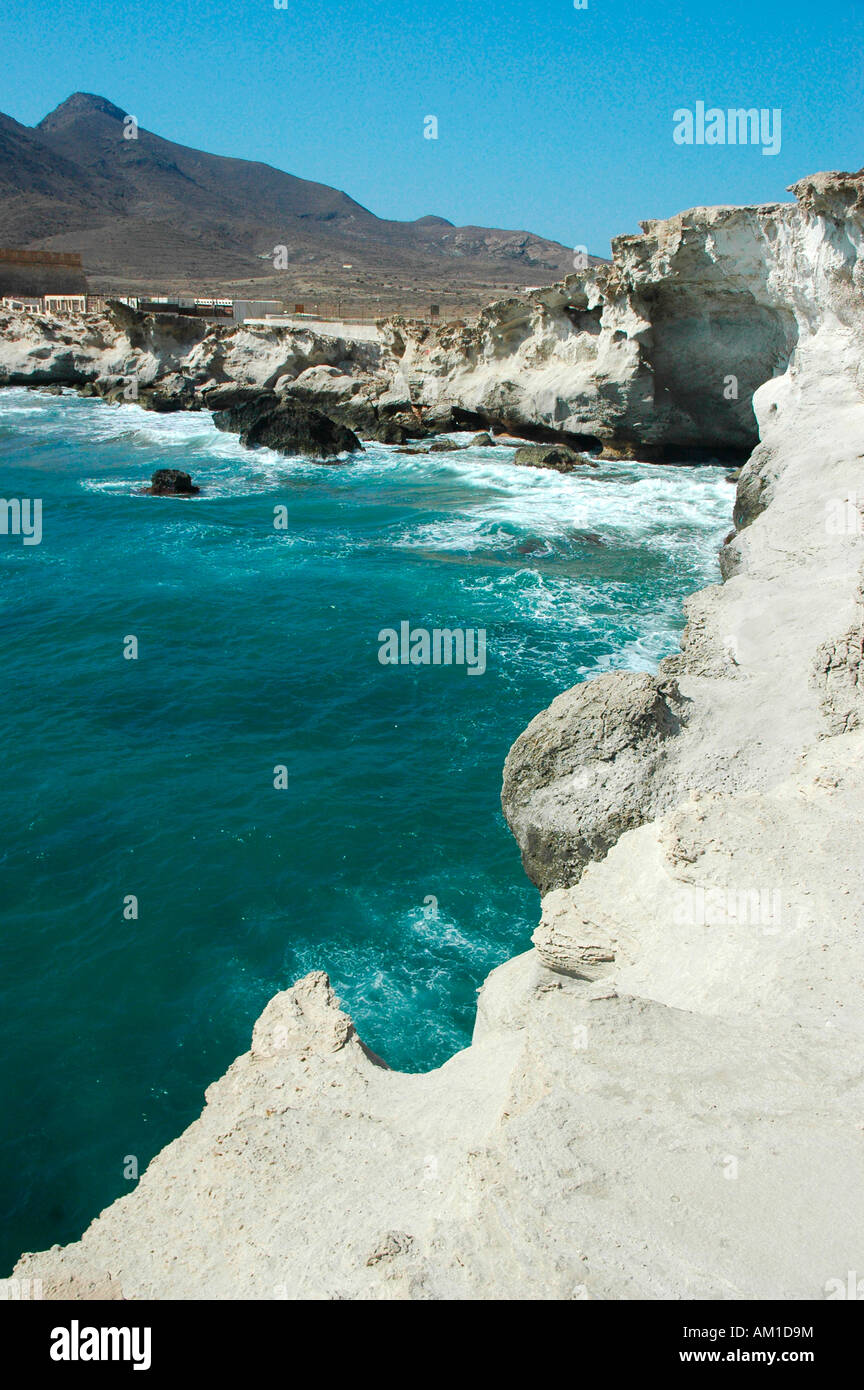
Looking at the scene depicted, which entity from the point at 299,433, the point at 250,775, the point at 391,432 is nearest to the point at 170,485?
the point at 299,433

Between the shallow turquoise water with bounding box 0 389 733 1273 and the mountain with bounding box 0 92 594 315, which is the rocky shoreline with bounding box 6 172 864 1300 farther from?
the mountain with bounding box 0 92 594 315

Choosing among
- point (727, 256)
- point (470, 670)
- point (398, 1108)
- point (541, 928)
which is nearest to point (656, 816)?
point (541, 928)

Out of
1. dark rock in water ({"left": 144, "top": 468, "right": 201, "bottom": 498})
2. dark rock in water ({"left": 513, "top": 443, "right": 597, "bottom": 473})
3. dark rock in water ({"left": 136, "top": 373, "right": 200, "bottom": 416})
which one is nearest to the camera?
dark rock in water ({"left": 144, "top": 468, "right": 201, "bottom": 498})

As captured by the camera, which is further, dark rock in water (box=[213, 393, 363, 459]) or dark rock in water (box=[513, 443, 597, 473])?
dark rock in water (box=[213, 393, 363, 459])

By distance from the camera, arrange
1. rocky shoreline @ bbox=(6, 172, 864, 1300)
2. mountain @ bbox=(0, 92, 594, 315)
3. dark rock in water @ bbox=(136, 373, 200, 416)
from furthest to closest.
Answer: mountain @ bbox=(0, 92, 594, 315)
dark rock in water @ bbox=(136, 373, 200, 416)
rocky shoreline @ bbox=(6, 172, 864, 1300)

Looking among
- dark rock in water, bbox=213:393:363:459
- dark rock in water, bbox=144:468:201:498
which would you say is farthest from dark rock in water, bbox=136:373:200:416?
dark rock in water, bbox=144:468:201:498

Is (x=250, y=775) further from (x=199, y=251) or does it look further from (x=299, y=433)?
(x=199, y=251)
